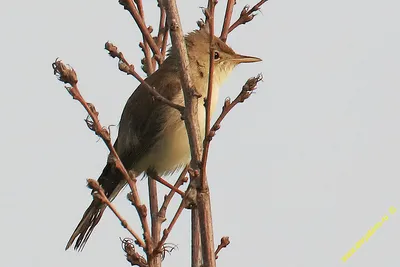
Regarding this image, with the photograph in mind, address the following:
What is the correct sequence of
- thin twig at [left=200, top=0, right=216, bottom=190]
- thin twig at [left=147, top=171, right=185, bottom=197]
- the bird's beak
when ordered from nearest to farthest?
thin twig at [left=200, top=0, right=216, bottom=190], thin twig at [left=147, top=171, right=185, bottom=197], the bird's beak

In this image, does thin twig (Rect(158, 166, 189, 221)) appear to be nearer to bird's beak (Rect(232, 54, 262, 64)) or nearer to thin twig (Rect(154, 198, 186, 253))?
thin twig (Rect(154, 198, 186, 253))

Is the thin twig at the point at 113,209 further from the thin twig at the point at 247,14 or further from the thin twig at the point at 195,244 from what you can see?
the thin twig at the point at 247,14

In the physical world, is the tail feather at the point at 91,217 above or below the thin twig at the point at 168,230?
above

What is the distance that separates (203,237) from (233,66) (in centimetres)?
282

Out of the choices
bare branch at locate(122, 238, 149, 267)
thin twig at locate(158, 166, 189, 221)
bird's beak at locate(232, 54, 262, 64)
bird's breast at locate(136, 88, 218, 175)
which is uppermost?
bird's beak at locate(232, 54, 262, 64)

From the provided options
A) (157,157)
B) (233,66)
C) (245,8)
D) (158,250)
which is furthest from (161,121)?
(158,250)

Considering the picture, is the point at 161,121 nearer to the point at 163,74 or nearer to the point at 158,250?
the point at 163,74

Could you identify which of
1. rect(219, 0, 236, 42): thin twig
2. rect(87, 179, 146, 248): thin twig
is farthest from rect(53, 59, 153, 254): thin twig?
rect(219, 0, 236, 42): thin twig

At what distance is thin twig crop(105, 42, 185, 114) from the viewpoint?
361 cm

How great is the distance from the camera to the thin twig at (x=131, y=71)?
3611mm

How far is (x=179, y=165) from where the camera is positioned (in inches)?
227

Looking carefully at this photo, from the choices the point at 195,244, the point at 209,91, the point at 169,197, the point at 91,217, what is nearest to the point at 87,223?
the point at 91,217

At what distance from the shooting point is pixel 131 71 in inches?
→ 150

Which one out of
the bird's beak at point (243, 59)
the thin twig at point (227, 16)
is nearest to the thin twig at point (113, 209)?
the thin twig at point (227, 16)
